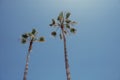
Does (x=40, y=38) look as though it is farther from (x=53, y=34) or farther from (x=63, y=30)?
(x=63, y=30)

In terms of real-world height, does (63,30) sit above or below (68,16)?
below

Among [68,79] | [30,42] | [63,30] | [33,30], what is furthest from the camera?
[33,30]

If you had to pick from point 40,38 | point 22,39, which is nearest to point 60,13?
point 40,38

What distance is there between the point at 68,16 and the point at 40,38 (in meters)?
5.90

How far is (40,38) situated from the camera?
31547mm

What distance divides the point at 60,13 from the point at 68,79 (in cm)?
975

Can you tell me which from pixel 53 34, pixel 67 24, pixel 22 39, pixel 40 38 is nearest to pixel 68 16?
pixel 67 24

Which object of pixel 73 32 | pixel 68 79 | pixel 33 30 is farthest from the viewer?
pixel 33 30

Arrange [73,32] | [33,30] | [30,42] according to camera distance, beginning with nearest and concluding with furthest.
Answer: [73,32]
[30,42]
[33,30]

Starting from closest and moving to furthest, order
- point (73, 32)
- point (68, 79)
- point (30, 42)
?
point (68, 79)
point (73, 32)
point (30, 42)

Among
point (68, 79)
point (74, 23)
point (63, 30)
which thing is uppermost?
point (74, 23)

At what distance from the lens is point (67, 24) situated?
28203mm

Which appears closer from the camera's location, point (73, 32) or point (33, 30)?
point (73, 32)

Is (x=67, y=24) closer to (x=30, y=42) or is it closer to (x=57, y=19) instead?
(x=57, y=19)
